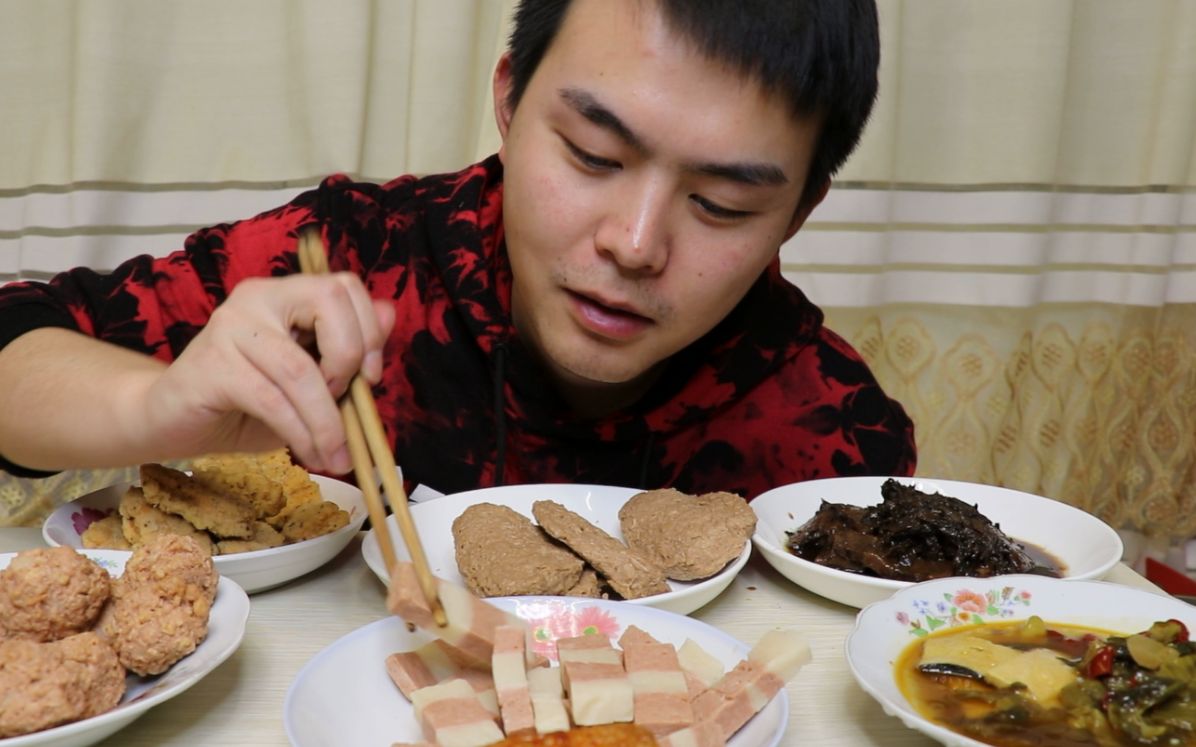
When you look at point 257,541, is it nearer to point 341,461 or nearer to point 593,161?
point 341,461

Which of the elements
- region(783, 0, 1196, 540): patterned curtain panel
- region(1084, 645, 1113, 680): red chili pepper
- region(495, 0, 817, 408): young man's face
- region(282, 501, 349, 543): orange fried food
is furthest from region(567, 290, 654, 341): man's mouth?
region(783, 0, 1196, 540): patterned curtain panel

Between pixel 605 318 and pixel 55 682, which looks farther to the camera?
pixel 605 318

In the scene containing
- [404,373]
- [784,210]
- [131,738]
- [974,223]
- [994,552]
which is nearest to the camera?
[131,738]

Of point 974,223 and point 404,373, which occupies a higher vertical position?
point 974,223

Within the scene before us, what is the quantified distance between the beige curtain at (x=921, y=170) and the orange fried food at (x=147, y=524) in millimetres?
1332

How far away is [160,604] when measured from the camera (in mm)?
852

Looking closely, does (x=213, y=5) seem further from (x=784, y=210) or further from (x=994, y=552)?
(x=994, y=552)

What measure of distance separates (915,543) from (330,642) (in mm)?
657

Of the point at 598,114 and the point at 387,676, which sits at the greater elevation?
the point at 598,114

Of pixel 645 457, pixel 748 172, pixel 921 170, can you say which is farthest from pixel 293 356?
pixel 921 170

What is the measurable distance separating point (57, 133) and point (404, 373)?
1164mm

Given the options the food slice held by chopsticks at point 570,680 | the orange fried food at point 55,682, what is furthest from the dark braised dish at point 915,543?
the orange fried food at point 55,682

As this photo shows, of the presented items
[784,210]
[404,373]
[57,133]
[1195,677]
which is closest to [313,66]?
[57,133]

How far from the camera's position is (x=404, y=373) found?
1.66 m
